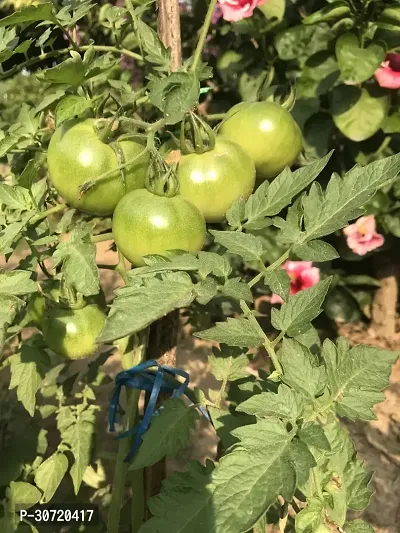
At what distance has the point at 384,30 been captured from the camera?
1730 mm

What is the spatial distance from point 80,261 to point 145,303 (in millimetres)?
173

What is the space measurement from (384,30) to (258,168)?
4.03ft

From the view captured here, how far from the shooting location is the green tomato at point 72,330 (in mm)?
807

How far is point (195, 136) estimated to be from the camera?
688mm

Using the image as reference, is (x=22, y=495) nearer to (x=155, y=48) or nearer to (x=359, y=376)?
(x=359, y=376)

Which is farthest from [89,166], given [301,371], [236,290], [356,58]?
[356,58]

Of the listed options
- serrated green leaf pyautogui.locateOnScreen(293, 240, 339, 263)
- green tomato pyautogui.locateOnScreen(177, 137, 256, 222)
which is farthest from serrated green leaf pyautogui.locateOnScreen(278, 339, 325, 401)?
green tomato pyautogui.locateOnScreen(177, 137, 256, 222)

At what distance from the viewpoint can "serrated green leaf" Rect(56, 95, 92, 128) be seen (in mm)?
682

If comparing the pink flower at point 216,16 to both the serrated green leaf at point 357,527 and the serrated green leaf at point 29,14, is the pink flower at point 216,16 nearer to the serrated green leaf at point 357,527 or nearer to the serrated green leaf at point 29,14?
the serrated green leaf at point 29,14

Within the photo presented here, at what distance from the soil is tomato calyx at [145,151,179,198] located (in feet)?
2.34

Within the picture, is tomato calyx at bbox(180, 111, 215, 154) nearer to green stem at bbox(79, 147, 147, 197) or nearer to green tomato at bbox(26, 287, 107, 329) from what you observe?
green stem at bbox(79, 147, 147, 197)

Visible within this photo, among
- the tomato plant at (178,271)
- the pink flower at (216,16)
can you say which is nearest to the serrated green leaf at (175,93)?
the tomato plant at (178,271)

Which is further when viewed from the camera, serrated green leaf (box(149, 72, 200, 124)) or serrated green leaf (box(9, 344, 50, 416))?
serrated green leaf (box(9, 344, 50, 416))

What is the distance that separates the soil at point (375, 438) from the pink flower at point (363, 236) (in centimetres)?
55
